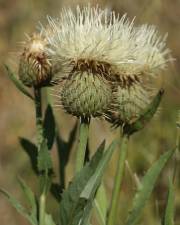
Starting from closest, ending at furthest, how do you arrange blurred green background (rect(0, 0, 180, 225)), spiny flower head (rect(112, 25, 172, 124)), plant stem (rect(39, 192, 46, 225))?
plant stem (rect(39, 192, 46, 225))
spiny flower head (rect(112, 25, 172, 124))
blurred green background (rect(0, 0, 180, 225))

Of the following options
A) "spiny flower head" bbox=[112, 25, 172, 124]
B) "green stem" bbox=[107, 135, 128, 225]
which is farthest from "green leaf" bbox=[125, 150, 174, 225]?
"spiny flower head" bbox=[112, 25, 172, 124]

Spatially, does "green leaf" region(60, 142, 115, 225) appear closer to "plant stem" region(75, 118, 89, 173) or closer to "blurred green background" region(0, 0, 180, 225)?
"plant stem" region(75, 118, 89, 173)

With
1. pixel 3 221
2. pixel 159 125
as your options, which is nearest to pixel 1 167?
pixel 3 221

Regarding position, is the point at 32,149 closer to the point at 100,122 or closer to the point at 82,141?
the point at 82,141

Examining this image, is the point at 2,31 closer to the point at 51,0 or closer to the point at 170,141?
the point at 51,0

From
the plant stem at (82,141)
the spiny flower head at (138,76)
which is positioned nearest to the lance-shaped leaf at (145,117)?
the spiny flower head at (138,76)

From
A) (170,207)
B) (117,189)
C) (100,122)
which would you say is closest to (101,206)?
(117,189)
